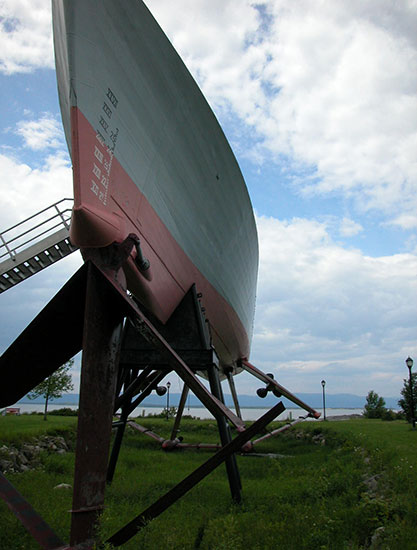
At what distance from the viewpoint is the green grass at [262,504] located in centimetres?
397

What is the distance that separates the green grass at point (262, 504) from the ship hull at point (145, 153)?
257 centimetres

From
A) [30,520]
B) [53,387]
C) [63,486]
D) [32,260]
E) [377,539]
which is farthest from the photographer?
[53,387]

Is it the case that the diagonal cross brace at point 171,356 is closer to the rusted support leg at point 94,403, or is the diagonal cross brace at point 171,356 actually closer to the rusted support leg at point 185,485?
the rusted support leg at point 94,403

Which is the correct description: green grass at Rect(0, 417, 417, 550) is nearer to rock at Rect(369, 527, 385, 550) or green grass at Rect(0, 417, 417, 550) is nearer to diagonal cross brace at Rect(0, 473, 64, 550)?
rock at Rect(369, 527, 385, 550)

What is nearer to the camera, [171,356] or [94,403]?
[94,403]

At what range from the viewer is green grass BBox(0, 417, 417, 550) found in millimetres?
3969

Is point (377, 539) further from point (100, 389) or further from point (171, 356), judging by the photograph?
point (100, 389)

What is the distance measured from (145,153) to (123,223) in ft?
3.66

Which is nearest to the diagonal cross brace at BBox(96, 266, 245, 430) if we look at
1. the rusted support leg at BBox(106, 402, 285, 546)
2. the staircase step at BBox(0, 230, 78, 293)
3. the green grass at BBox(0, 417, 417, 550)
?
the rusted support leg at BBox(106, 402, 285, 546)

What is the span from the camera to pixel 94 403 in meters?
3.84

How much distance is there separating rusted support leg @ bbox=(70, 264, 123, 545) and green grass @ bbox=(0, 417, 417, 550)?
0.85ft

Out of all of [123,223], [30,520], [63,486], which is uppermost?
[123,223]

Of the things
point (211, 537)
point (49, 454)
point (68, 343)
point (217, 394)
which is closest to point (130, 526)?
point (211, 537)

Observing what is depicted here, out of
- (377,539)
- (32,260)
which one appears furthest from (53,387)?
(377,539)
